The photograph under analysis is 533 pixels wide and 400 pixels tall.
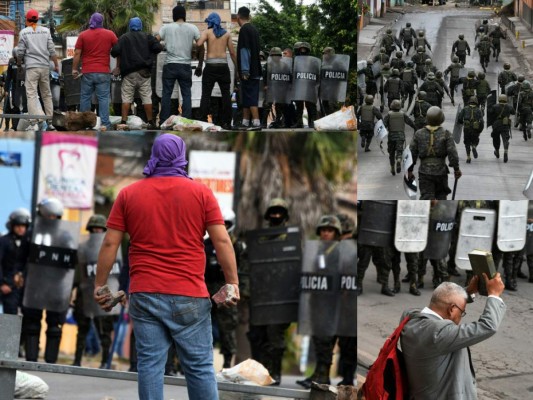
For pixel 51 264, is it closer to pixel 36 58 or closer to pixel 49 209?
pixel 49 209

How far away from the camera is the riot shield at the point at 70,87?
1023 centimetres

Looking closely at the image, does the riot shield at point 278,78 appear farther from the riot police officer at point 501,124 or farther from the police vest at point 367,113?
the riot police officer at point 501,124

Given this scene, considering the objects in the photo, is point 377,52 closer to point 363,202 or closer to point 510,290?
point 363,202

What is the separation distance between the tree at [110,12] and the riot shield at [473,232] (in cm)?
310

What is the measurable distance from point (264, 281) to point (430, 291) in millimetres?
3783

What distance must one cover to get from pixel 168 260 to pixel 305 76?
13.6 feet

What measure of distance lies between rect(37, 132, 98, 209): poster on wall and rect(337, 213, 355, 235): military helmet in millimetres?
2432

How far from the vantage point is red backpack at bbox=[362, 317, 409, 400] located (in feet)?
21.8

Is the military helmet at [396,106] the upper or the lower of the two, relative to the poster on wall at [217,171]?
upper

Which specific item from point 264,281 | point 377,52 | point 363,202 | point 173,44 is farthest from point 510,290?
point 264,281

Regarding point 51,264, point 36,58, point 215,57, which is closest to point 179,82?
point 215,57

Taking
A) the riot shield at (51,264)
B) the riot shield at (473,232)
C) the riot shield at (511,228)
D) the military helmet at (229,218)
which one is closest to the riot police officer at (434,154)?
the riot shield at (473,232)

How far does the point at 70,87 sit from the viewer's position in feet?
33.8

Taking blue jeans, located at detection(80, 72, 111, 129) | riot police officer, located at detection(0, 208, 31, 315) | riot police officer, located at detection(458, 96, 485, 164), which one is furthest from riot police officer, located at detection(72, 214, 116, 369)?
riot police officer, located at detection(458, 96, 485, 164)
